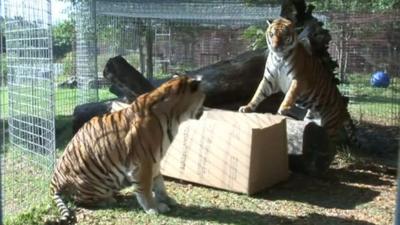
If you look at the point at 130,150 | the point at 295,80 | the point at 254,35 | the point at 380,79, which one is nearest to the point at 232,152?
the point at 130,150

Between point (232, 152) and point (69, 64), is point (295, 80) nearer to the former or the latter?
point (232, 152)

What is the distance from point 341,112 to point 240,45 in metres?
6.62

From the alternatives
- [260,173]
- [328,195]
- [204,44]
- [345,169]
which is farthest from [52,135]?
[204,44]

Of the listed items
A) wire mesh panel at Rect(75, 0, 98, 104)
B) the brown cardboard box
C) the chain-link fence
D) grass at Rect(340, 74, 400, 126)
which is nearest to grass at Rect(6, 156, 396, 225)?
the brown cardboard box

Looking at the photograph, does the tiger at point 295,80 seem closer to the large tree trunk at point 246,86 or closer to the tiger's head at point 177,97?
the large tree trunk at point 246,86

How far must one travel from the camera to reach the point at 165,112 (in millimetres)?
3740

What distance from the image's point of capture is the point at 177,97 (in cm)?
374

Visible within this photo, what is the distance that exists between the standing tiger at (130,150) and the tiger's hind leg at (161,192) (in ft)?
0.04

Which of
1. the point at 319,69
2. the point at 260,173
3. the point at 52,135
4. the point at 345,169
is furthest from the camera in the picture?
the point at 319,69

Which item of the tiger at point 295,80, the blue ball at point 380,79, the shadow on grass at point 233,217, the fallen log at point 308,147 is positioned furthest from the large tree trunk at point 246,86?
the blue ball at point 380,79

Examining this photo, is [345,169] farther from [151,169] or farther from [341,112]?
[151,169]

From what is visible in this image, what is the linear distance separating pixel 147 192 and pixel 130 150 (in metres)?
0.32

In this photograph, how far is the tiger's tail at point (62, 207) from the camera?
3.53 metres

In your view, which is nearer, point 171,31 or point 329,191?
point 329,191
